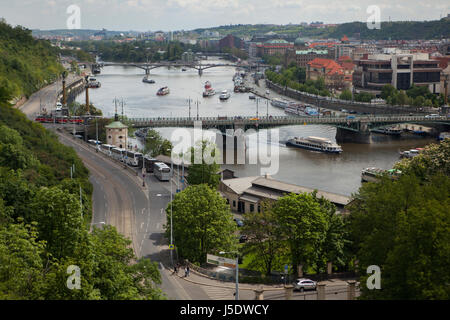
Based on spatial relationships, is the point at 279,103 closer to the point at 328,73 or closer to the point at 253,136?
the point at 328,73

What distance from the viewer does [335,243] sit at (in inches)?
496

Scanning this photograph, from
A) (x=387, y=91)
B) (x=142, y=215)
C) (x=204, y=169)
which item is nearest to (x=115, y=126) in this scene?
(x=204, y=169)

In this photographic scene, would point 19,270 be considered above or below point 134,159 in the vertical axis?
above

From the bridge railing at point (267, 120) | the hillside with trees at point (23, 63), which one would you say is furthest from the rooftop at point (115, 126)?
the hillside with trees at point (23, 63)

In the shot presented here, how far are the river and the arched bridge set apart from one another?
30.6 inches

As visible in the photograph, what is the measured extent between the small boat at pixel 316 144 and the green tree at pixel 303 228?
17365 millimetres

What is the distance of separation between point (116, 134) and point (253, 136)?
869 centimetres

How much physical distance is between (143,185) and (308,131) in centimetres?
1755

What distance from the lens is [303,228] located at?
12.5 m

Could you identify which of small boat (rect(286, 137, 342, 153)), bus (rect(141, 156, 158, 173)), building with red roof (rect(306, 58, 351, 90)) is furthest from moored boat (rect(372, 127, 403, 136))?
building with red roof (rect(306, 58, 351, 90))

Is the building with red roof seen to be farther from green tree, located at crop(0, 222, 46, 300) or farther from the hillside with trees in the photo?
green tree, located at crop(0, 222, 46, 300)

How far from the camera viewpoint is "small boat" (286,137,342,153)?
3000 centimetres
